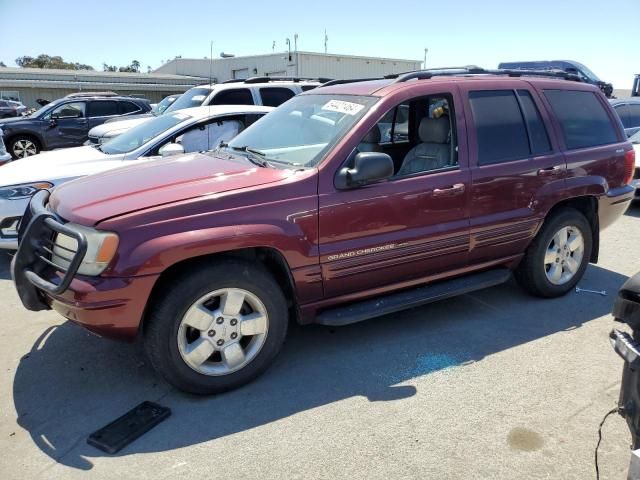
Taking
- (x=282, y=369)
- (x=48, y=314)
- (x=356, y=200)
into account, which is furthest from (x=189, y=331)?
(x=48, y=314)

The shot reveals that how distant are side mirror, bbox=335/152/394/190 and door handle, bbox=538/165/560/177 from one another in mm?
1561

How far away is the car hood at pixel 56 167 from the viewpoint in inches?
217

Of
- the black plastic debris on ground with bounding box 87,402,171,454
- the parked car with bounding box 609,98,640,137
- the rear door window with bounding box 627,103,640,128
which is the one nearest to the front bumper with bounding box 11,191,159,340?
the black plastic debris on ground with bounding box 87,402,171,454

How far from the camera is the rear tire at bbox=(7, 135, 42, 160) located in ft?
42.3

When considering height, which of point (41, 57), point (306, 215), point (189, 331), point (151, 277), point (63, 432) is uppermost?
point (41, 57)

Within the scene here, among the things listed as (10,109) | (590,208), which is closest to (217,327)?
(590,208)

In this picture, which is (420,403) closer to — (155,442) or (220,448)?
(220,448)

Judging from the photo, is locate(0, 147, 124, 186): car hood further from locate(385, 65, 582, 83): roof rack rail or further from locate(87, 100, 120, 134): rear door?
locate(87, 100, 120, 134): rear door

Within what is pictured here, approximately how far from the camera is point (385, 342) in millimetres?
3992

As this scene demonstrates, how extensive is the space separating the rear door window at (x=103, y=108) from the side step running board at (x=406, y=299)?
40.2ft

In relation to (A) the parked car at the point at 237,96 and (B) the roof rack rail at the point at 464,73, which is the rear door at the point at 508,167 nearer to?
(B) the roof rack rail at the point at 464,73

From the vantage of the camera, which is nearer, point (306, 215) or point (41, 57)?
point (306, 215)

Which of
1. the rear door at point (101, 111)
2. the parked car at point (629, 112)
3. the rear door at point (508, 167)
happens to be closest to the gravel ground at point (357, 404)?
the rear door at point (508, 167)

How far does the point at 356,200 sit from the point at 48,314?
9.27ft
